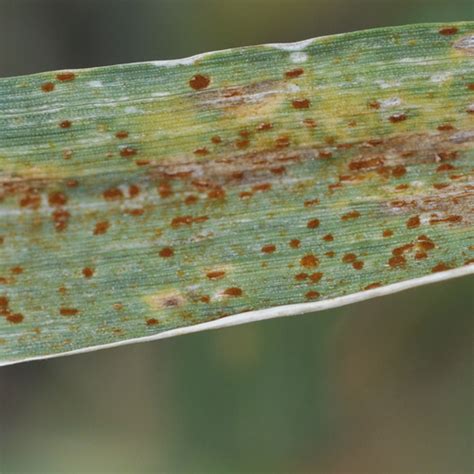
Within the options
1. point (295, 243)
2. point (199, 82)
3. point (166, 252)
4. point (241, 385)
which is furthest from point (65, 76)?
point (241, 385)

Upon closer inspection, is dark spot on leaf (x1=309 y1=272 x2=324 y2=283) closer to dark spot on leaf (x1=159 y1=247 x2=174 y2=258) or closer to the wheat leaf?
the wheat leaf

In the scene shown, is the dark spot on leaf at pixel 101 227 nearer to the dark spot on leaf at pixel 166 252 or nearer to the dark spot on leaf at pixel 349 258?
the dark spot on leaf at pixel 166 252

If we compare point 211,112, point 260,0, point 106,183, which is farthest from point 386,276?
point 260,0

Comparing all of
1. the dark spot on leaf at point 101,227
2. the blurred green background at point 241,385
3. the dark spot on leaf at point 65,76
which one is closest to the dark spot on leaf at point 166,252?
the dark spot on leaf at point 101,227

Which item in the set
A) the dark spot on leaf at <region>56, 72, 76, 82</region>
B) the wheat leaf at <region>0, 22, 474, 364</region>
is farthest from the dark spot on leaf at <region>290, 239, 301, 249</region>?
the dark spot on leaf at <region>56, 72, 76, 82</region>

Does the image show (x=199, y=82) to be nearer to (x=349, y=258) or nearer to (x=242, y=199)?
(x=242, y=199)


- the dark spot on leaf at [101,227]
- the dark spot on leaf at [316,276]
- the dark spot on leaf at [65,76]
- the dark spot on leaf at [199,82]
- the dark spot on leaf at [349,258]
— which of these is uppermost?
the dark spot on leaf at [65,76]

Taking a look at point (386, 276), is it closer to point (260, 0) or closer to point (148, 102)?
point (148, 102)
